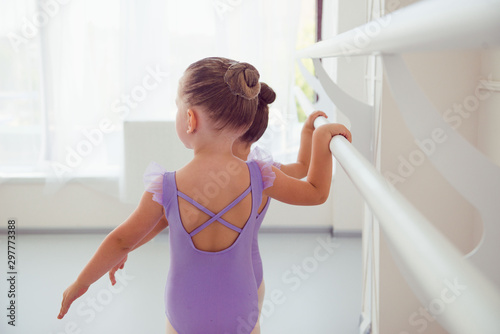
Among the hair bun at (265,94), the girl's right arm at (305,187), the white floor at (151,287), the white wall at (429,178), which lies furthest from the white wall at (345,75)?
the girl's right arm at (305,187)

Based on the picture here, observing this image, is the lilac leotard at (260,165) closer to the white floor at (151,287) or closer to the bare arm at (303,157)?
the bare arm at (303,157)

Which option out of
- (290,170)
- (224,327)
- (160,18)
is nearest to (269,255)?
(160,18)

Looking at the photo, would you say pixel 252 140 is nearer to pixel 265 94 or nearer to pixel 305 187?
pixel 265 94

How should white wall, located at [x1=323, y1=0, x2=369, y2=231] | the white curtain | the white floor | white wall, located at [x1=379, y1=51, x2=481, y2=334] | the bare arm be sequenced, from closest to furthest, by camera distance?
the bare arm, white wall, located at [x1=379, y1=51, x2=481, y2=334], the white floor, white wall, located at [x1=323, y1=0, x2=369, y2=231], the white curtain

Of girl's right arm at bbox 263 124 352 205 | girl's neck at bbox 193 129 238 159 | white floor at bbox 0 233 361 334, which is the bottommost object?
white floor at bbox 0 233 361 334

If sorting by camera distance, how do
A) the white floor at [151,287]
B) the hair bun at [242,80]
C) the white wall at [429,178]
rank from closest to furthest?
the hair bun at [242,80] < the white wall at [429,178] < the white floor at [151,287]

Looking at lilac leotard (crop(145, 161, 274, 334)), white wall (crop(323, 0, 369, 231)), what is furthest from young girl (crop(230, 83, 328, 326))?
white wall (crop(323, 0, 369, 231))

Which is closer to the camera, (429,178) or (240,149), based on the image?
(240,149)

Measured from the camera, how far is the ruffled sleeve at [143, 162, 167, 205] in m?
1.09

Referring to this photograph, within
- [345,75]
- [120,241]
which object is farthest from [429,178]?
[345,75]

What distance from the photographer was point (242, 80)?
1.07 m

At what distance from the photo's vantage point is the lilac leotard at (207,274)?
110 centimetres

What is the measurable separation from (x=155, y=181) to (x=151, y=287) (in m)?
1.74

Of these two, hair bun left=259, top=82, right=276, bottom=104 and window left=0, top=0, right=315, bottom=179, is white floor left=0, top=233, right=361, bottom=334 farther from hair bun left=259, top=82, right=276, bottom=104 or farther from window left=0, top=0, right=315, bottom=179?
hair bun left=259, top=82, right=276, bottom=104
